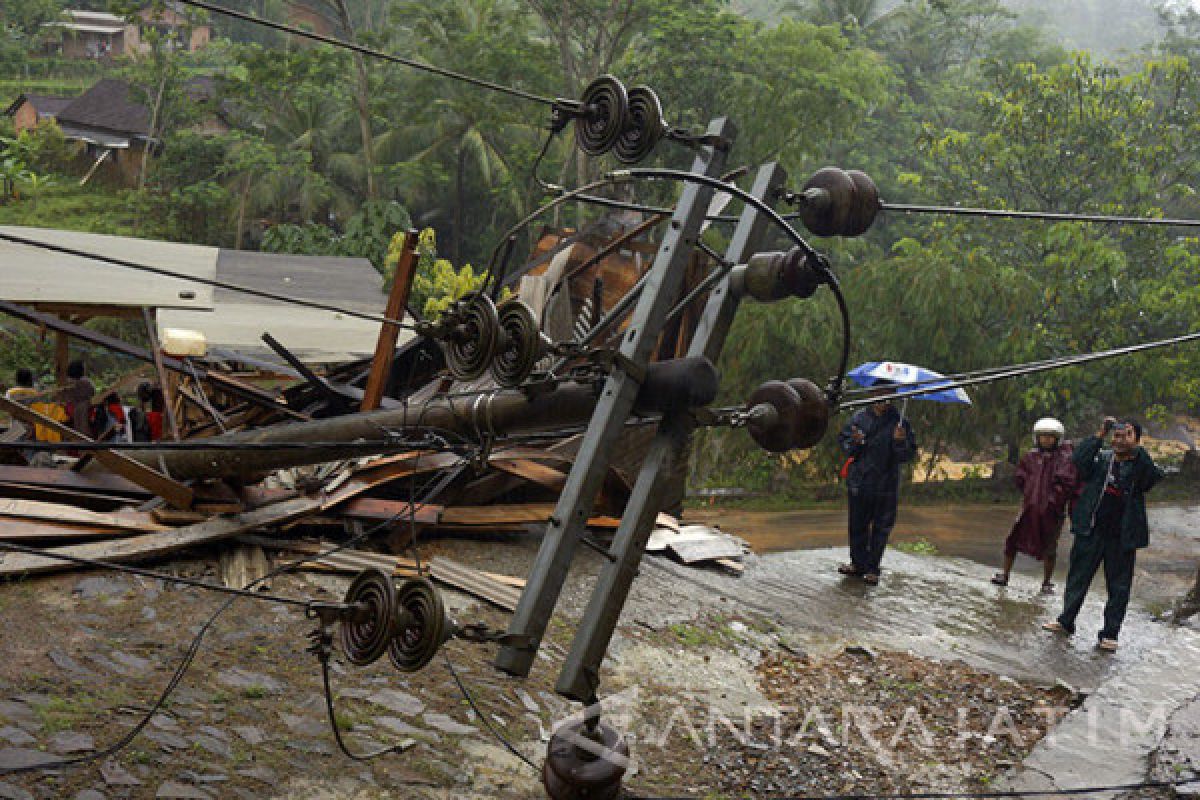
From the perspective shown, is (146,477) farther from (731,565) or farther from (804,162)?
(804,162)

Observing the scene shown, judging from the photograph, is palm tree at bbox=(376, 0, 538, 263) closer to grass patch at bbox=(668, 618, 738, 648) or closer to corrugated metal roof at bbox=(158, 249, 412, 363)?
corrugated metal roof at bbox=(158, 249, 412, 363)

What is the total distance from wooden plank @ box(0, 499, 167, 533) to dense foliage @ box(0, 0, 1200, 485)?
11.6 m

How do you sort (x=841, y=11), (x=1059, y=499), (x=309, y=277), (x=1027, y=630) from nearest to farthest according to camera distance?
(x=1027, y=630)
(x=1059, y=499)
(x=309, y=277)
(x=841, y=11)

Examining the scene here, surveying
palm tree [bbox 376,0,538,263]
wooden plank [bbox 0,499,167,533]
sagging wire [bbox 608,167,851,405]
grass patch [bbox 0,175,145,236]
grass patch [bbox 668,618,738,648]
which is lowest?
grass patch [bbox 0,175,145,236]

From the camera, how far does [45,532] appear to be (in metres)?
7.61

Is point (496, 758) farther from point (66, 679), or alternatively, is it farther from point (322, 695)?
point (66, 679)

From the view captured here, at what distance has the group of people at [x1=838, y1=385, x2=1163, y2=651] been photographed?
30.4 ft

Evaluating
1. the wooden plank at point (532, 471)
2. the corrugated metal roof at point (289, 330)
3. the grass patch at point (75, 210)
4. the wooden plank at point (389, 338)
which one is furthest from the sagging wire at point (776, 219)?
the grass patch at point (75, 210)

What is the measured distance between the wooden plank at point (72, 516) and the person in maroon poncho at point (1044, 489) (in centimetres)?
778

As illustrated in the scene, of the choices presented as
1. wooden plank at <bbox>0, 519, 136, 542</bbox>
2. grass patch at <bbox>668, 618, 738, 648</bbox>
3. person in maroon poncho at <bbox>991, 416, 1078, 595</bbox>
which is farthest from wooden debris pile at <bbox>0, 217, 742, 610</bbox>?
person in maroon poncho at <bbox>991, 416, 1078, 595</bbox>

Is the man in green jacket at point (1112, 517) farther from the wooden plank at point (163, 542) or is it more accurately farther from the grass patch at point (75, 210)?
the grass patch at point (75, 210)

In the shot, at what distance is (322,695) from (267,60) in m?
27.3

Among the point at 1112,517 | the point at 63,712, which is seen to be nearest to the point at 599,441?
the point at 63,712

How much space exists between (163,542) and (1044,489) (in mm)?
7873
